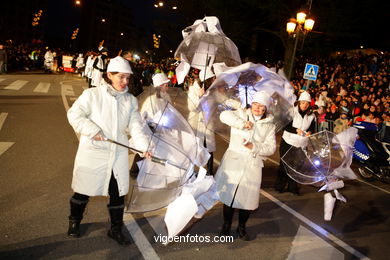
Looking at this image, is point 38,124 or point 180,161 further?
point 38,124

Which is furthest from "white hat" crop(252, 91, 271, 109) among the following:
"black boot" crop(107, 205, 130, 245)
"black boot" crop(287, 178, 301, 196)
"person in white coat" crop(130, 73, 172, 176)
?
"black boot" crop(287, 178, 301, 196)

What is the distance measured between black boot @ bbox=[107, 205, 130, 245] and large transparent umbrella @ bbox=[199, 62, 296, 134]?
1.80 meters

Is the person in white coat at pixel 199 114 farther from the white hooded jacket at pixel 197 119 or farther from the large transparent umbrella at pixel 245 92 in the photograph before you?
the large transparent umbrella at pixel 245 92

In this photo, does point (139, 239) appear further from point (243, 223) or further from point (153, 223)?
point (243, 223)

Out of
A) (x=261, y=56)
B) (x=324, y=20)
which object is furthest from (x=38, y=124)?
(x=261, y=56)

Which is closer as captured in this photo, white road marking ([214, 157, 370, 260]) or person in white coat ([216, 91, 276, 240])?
person in white coat ([216, 91, 276, 240])

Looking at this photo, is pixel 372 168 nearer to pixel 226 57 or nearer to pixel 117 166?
pixel 226 57

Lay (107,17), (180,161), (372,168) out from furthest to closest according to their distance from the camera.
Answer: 1. (107,17)
2. (372,168)
3. (180,161)

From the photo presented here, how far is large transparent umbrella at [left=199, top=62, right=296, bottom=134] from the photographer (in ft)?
14.4

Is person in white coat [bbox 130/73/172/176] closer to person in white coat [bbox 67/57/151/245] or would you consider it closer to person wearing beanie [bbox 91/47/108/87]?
person in white coat [bbox 67/57/151/245]

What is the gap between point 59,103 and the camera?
1323 centimetres

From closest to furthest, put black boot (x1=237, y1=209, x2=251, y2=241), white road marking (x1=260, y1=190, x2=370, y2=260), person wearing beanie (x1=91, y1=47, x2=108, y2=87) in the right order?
black boot (x1=237, y1=209, x2=251, y2=241)
white road marking (x1=260, y1=190, x2=370, y2=260)
person wearing beanie (x1=91, y1=47, x2=108, y2=87)

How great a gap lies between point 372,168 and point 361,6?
17359 mm

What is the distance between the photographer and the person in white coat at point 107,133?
3.55m
